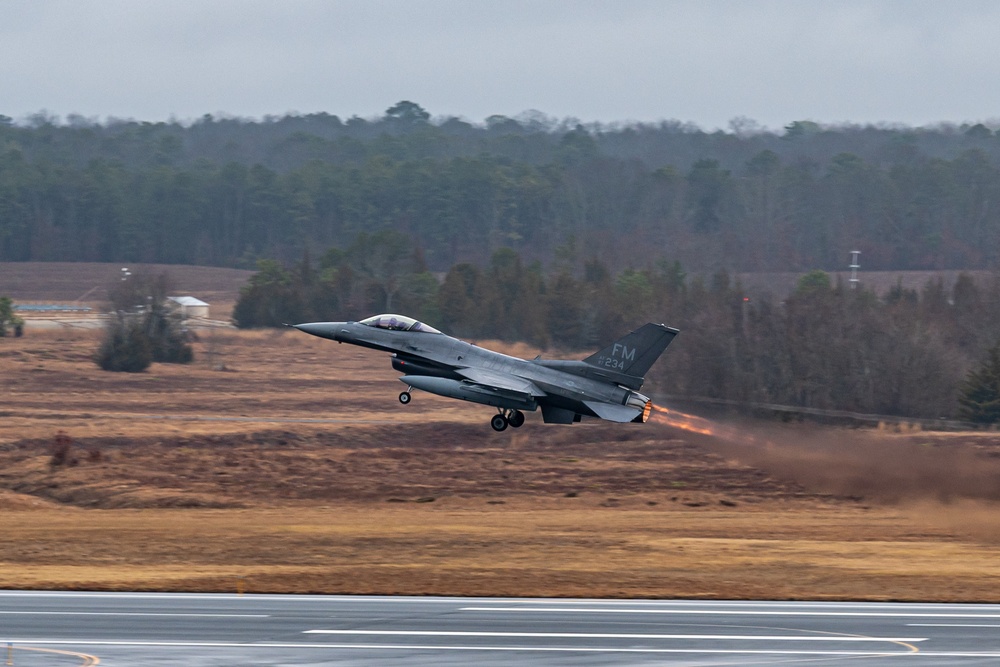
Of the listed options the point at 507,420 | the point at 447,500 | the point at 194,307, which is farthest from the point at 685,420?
the point at 194,307

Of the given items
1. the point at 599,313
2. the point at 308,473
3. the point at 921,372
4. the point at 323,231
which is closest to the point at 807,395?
the point at 921,372

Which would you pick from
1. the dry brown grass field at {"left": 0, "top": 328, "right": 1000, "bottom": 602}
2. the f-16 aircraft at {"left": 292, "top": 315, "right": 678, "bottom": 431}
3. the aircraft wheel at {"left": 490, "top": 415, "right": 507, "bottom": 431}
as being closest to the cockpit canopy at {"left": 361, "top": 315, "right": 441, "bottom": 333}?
the f-16 aircraft at {"left": 292, "top": 315, "right": 678, "bottom": 431}

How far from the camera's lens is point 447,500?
156ft

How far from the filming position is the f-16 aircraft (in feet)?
140

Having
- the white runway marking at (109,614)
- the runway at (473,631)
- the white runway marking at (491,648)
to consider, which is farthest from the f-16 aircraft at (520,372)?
the white runway marking at (491,648)

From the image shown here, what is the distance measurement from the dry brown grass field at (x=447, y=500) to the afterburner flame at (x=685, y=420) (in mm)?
452

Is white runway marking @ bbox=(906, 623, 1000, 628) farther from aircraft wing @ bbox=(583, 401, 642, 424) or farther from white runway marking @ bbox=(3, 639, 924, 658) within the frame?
aircraft wing @ bbox=(583, 401, 642, 424)

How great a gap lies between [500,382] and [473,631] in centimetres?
1946

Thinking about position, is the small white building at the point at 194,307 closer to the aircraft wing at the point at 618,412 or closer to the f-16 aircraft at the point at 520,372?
the f-16 aircraft at the point at 520,372

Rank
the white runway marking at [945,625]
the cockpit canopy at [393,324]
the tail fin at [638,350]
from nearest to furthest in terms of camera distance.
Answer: the white runway marking at [945,625] → the tail fin at [638,350] → the cockpit canopy at [393,324]

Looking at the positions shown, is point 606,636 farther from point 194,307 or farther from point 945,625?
point 194,307

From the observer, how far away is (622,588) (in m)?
30.7

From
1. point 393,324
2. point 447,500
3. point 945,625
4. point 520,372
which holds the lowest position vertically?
point 447,500

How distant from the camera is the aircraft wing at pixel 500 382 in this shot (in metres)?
44.0
